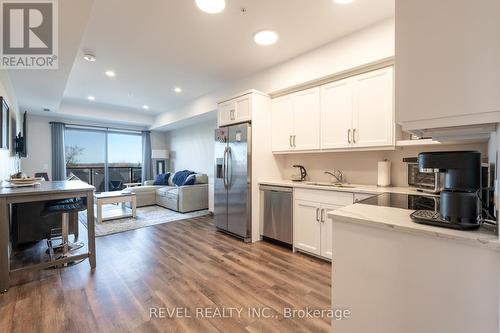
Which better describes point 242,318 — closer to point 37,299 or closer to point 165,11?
point 37,299

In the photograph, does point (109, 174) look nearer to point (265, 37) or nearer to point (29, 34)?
point (29, 34)

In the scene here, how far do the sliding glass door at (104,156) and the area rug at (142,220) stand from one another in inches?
75.2

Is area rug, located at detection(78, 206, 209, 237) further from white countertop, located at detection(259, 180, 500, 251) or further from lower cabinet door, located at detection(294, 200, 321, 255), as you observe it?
white countertop, located at detection(259, 180, 500, 251)

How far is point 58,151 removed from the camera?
608cm

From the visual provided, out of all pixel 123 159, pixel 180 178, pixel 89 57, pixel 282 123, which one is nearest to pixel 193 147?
pixel 180 178

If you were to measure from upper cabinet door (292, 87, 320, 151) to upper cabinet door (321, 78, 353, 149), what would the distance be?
0.09 meters

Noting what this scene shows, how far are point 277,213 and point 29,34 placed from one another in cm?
328

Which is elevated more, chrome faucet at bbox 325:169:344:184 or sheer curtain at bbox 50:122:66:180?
sheer curtain at bbox 50:122:66:180

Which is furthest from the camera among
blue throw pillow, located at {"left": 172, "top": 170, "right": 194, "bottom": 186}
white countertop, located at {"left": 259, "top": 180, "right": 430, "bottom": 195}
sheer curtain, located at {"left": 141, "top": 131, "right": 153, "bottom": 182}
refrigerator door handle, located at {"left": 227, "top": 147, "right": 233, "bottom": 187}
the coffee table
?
sheer curtain, located at {"left": 141, "top": 131, "right": 153, "bottom": 182}

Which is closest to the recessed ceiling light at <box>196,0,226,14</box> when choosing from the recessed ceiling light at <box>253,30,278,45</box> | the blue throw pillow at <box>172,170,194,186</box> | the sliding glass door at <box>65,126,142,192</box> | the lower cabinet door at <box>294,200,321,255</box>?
the recessed ceiling light at <box>253,30,278,45</box>

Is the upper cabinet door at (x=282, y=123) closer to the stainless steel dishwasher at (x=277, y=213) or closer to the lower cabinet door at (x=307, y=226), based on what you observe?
the stainless steel dishwasher at (x=277, y=213)

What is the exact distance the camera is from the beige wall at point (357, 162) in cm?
260

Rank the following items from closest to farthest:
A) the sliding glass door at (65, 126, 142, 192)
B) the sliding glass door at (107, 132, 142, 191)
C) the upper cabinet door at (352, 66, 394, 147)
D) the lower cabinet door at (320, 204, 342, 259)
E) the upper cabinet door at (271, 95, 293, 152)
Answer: the upper cabinet door at (352, 66, 394, 147), the lower cabinet door at (320, 204, 342, 259), the upper cabinet door at (271, 95, 293, 152), the sliding glass door at (65, 126, 142, 192), the sliding glass door at (107, 132, 142, 191)

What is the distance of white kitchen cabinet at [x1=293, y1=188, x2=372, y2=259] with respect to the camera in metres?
2.63
